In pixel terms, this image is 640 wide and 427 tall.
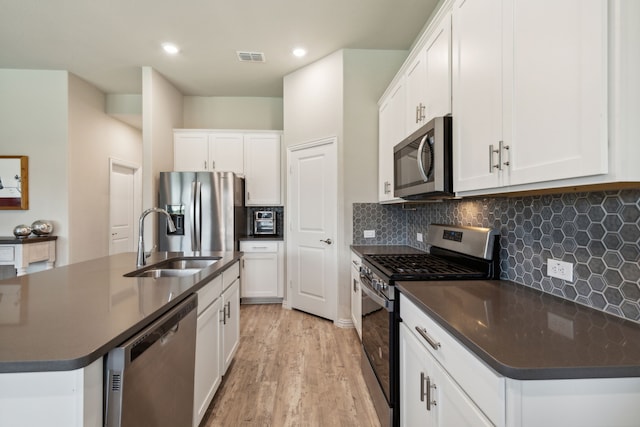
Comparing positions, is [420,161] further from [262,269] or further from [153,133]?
[153,133]

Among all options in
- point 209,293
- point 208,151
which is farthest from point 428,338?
point 208,151

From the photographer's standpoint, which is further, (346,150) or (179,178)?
(179,178)

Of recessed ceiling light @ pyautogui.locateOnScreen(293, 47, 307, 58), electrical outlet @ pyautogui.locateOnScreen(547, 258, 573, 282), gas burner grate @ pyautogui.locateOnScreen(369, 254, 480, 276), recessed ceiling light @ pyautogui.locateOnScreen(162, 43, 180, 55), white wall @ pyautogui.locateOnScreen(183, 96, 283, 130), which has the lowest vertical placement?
gas burner grate @ pyautogui.locateOnScreen(369, 254, 480, 276)

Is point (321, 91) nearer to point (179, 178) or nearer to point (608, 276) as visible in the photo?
point (179, 178)

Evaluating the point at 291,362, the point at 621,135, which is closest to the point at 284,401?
the point at 291,362

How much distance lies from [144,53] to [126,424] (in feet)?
12.4

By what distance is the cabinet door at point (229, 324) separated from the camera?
2090 mm

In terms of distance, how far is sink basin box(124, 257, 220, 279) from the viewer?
75.8 inches

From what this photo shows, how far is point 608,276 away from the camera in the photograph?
105 cm

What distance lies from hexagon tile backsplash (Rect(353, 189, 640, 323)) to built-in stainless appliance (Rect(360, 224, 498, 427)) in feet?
0.38

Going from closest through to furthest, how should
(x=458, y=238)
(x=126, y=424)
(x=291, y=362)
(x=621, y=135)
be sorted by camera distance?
(x=621, y=135) → (x=126, y=424) → (x=458, y=238) → (x=291, y=362)

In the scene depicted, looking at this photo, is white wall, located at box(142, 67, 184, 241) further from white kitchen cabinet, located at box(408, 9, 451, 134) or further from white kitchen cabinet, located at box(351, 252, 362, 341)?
white kitchen cabinet, located at box(408, 9, 451, 134)

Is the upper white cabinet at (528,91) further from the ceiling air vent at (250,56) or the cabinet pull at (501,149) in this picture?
the ceiling air vent at (250,56)

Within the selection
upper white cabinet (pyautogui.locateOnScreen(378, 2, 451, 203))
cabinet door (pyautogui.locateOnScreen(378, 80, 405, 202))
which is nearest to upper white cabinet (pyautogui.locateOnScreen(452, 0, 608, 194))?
upper white cabinet (pyautogui.locateOnScreen(378, 2, 451, 203))
